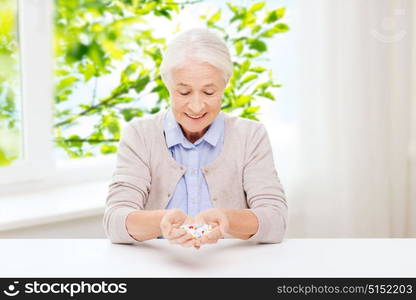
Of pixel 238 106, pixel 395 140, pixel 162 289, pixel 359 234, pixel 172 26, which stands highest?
pixel 172 26

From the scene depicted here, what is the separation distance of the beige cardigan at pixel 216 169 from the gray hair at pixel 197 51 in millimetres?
184

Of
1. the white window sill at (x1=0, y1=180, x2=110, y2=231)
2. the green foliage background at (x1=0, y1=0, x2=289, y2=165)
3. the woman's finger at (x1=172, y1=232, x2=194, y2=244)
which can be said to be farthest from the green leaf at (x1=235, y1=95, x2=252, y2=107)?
the woman's finger at (x1=172, y1=232, x2=194, y2=244)

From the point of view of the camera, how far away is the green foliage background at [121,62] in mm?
2275

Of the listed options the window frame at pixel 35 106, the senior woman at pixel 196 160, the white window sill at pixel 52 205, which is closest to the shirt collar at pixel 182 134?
the senior woman at pixel 196 160

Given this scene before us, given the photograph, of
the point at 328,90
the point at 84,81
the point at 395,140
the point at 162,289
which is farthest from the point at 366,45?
the point at 162,289

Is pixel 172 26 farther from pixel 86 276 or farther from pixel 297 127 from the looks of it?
pixel 86 276

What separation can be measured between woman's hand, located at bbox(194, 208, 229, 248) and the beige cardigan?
218 mm

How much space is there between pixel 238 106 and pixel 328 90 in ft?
1.16

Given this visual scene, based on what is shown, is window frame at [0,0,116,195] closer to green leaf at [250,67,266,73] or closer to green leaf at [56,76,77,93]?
green leaf at [56,76,77,93]

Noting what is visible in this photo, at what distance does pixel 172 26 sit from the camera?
242 centimetres

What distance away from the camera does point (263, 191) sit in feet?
5.19

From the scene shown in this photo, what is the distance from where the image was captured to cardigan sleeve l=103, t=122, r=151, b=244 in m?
1.43

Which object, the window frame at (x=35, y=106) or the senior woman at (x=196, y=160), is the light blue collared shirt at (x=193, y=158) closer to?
the senior woman at (x=196, y=160)

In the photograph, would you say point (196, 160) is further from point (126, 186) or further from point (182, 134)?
point (126, 186)
